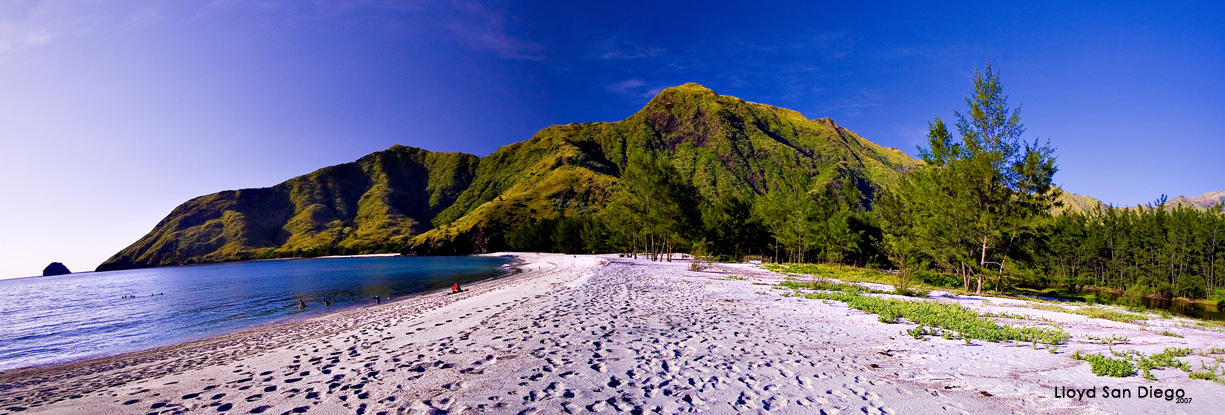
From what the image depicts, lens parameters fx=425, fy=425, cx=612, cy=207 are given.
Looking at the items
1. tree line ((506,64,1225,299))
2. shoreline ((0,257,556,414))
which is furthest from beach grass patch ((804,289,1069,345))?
shoreline ((0,257,556,414))

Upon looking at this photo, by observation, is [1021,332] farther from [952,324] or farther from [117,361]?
[117,361]

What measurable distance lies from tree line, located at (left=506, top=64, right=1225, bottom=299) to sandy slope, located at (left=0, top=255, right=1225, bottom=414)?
1381 centimetres

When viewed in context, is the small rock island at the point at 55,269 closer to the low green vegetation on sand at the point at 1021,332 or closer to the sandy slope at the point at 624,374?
the sandy slope at the point at 624,374

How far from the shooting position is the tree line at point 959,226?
83.3 ft

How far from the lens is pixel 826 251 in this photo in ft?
170

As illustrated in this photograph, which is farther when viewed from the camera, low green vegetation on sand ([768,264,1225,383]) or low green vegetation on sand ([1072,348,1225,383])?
low green vegetation on sand ([768,264,1225,383])

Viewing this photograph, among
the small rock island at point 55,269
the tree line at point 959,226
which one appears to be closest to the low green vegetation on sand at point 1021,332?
the tree line at point 959,226

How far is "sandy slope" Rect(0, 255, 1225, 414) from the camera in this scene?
6.38 m

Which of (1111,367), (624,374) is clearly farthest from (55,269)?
(1111,367)

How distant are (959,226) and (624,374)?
91.4 feet

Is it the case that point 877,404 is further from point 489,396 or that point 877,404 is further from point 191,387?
point 191,387

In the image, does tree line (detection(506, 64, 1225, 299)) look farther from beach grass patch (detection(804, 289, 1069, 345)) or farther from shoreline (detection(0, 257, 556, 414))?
shoreline (detection(0, 257, 556, 414))

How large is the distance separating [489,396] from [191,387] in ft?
21.2

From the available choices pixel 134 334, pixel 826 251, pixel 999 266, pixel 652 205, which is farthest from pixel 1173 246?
pixel 134 334
